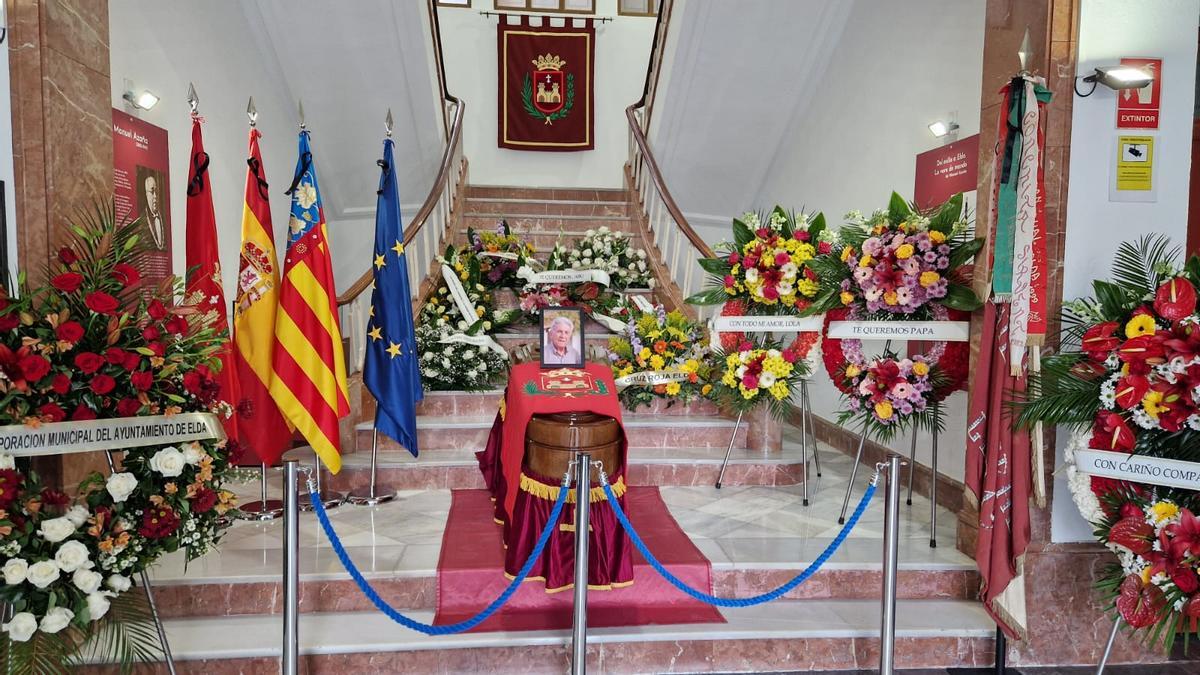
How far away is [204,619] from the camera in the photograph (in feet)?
9.41

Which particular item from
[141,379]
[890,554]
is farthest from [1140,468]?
[141,379]

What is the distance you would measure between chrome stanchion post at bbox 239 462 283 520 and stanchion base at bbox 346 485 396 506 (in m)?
0.37

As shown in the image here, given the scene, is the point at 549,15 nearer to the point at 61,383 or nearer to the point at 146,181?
the point at 146,181

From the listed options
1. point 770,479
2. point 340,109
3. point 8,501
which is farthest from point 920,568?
point 340,109

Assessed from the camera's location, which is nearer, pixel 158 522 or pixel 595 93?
pixel 158 522

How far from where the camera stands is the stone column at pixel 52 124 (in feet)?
7.46

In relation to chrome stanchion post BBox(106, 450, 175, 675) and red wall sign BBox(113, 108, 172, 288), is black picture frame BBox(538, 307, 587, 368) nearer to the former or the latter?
chrome stanchion post BBox(106, 450, 175, 675)

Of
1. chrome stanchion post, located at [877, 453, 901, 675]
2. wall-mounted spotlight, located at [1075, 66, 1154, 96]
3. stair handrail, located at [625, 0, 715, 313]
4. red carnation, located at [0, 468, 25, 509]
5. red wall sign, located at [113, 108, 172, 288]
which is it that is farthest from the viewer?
stair handrail, located at [625, 0, 715, 313]

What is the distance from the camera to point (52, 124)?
7.64 ft

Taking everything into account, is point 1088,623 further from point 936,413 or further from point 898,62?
point 898,62

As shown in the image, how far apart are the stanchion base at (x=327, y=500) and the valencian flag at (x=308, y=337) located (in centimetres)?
49

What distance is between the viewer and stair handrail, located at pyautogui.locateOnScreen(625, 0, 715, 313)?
580cm

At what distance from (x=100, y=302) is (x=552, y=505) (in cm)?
166

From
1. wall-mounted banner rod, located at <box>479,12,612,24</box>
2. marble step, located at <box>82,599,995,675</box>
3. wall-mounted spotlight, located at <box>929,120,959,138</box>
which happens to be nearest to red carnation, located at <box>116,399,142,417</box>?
marble step, located at <box>82,599,995,675</box>
